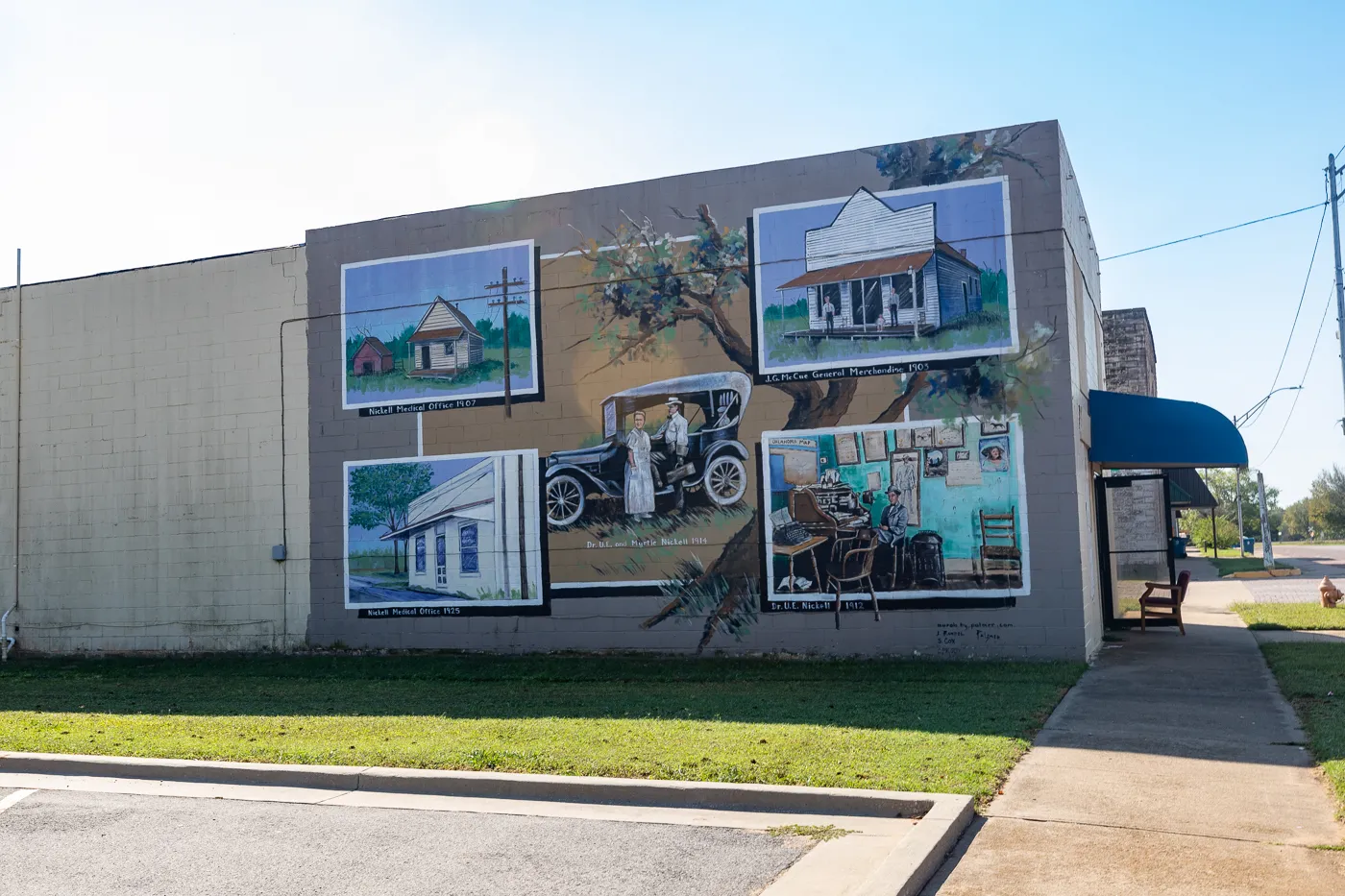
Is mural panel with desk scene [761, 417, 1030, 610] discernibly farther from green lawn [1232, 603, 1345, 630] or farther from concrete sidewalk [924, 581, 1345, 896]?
green lawn [1232, 603, 1345, 630]

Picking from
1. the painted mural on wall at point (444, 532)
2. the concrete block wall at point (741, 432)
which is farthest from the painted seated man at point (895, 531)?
the painted mural on wall at point (444, 532)

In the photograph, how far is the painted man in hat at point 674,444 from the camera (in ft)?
50.9

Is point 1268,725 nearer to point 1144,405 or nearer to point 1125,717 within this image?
point 1125,717

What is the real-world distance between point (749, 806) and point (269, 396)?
41.6ft

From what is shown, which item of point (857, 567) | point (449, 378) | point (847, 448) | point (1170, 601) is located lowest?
point (1170, 601)

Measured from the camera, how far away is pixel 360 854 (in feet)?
21.5

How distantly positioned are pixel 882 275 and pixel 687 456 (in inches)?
137

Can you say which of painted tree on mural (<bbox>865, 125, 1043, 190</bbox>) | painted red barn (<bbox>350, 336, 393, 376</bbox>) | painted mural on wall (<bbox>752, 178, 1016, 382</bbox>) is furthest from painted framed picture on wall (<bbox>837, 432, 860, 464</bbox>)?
painted red barn (<bbox>350, 336, 393, 376</bbox>)

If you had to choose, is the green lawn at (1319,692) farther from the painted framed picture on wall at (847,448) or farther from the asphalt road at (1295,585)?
the asphalt road at (1295,585)

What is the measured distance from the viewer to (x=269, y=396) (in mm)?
17656

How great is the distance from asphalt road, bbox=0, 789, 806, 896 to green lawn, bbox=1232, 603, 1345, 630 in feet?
45.8

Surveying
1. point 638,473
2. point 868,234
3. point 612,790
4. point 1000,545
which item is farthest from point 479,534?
point 612,790

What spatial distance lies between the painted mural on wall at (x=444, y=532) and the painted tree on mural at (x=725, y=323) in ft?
6.69

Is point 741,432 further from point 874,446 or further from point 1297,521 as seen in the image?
point 1297,521
